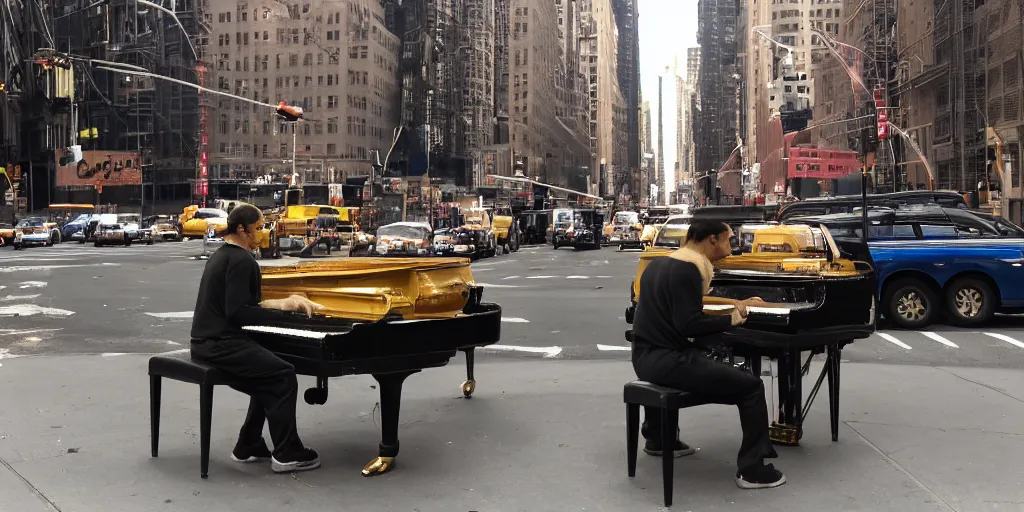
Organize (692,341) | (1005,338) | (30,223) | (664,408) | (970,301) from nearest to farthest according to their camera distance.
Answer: (664,408) → (692,341) → (1005,338) → (970,301) → (30,223)

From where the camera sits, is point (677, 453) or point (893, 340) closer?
point (677, 453)

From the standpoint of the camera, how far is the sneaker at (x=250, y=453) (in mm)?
6852

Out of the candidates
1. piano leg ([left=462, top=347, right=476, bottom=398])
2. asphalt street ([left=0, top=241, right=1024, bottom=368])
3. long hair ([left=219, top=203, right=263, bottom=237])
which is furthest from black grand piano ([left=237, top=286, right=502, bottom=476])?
asphalt street ([left=0, top=241, right=1024, bottom=368])

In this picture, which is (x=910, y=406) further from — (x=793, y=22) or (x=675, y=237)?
(x=793, y=22)

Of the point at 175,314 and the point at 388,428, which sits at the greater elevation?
the point at 388,428

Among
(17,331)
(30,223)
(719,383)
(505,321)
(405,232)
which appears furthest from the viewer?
(30,223)

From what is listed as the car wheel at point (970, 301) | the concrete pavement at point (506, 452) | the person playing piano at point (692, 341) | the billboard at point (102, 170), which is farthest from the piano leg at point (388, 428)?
the billboard at point (102, 170)

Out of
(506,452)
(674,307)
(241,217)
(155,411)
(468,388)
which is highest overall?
(241,217)

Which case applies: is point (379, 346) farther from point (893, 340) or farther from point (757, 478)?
point (893, 340)

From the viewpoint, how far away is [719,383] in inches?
235

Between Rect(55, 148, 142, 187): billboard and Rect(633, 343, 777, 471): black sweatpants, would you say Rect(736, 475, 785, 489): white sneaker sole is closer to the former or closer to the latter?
Rect(633, 343, 777, 471): black sweatpants

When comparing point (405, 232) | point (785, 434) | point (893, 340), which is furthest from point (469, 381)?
point (405, 232)

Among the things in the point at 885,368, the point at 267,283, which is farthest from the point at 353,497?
the point at 885,368

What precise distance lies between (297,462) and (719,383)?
2.89m
